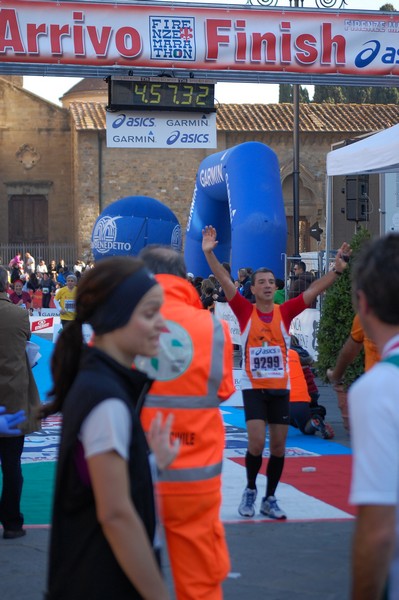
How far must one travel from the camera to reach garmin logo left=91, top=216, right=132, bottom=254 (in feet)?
83.5

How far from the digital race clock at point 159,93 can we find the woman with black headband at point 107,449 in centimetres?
1178

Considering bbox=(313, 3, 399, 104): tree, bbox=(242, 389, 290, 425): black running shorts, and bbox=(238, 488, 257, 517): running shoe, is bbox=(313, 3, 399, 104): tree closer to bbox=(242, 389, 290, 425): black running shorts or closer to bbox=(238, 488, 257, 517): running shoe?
bbox=(242, 389, 290, 425): black running shorts

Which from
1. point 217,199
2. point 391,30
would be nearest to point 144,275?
point 391,30

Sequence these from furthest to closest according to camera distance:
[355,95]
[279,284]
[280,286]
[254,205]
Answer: [355,95]
[254,205]
[280,286]
[279,284]

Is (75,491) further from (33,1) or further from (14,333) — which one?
(33,1)

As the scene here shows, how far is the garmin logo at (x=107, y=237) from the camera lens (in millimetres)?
25438

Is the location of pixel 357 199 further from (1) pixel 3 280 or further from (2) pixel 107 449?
(2) pixel 107 449

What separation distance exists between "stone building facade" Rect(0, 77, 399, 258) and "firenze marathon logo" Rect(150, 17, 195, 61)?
29.6 m

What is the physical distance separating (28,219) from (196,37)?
36877 millimetres

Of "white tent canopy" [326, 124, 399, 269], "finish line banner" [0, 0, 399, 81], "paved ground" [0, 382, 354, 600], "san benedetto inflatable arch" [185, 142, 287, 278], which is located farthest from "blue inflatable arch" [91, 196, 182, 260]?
"paved ground" [0, 382, 354, 600]

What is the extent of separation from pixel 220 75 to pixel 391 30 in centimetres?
263

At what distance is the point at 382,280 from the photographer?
99.7 inches

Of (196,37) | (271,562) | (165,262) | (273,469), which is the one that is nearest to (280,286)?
(196,37)

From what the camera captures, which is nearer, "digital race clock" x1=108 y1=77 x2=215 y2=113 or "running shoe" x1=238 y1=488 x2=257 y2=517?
"running shoe" x1=238 y1=488 x2=257 y2=517
